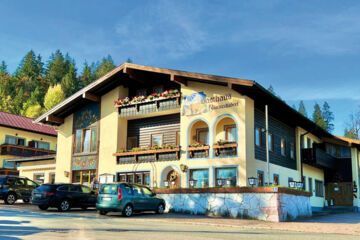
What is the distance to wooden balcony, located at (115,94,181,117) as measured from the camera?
25.6 m

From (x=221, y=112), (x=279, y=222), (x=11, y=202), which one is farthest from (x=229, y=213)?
(x=11, y=202)

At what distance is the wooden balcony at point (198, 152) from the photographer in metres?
23.8

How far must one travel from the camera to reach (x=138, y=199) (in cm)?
1969

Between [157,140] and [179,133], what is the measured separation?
1784 mm

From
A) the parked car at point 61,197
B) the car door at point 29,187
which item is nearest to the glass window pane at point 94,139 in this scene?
the car door at point 29,187

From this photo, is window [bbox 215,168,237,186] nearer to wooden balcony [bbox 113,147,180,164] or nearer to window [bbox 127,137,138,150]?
wooden balcony [bbox 113,147,180,164]

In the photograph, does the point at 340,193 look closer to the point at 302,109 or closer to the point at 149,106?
the point at 149,106

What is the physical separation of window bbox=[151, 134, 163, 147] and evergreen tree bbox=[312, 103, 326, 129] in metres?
76.9

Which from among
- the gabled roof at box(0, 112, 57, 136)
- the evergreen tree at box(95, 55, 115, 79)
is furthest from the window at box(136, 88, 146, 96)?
the evergreen tree at box(95, 55, 115, 79)

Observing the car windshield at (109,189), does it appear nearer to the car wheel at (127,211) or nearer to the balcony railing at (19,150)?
the car wheel at (127,211)

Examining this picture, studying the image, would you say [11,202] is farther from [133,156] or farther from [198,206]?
[198,206]

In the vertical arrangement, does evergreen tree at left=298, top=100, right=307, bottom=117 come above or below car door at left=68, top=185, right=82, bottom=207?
above

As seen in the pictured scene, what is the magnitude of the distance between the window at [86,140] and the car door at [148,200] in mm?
9232

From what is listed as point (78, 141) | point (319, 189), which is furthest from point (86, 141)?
point (319, 189)
